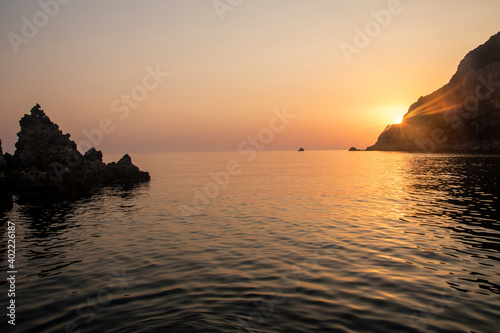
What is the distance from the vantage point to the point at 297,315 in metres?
9.84

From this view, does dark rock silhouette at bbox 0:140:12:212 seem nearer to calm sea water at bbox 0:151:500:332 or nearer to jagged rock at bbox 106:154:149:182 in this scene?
calm sea water at bbox 0:151:500:332

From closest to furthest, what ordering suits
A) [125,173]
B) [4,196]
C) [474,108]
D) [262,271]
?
[262,271] < [4,196] < [125,173] < [474,108]

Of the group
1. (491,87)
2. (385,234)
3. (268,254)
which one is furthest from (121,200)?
(491,87)

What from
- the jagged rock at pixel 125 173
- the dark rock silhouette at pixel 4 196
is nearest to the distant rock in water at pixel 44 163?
the dark rock silhouette at pixel 4 196

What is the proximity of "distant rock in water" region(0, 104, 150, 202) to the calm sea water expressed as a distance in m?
20.9

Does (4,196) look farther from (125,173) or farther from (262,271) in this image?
(262,271)

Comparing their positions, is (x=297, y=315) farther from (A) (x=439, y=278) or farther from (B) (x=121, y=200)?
(B) (x=121, y=200)

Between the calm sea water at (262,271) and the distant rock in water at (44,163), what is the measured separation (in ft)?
68.5

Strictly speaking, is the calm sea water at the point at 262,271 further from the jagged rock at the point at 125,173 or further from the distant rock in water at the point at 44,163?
the jagged rock at the point at 125,173

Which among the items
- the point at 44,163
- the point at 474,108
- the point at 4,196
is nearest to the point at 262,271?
the point at 4,196

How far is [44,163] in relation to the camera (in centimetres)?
5166

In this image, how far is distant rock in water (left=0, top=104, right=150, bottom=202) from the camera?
159 ft

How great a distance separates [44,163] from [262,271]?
169 feet

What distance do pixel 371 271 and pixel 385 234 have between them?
7412 mm
